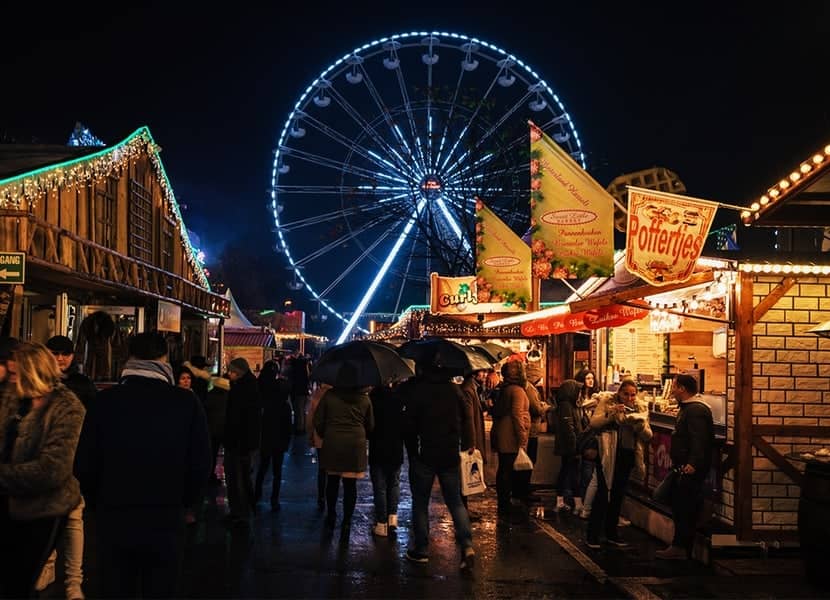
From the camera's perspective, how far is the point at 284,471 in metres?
14.5

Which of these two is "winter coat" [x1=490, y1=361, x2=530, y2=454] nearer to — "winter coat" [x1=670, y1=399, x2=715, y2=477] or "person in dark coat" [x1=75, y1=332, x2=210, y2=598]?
"winter coat" [x1=670, y1=399, x2=715, y2=477]

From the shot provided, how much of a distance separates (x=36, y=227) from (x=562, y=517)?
21.6 feet

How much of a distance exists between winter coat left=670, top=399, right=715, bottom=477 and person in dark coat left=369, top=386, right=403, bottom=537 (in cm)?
268

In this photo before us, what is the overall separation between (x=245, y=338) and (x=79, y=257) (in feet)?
66.1

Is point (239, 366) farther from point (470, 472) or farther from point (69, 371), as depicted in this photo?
point (470, 472)

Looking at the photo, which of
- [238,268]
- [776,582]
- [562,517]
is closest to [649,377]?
[562,517]

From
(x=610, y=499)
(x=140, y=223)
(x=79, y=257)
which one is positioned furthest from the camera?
(x=140, y=223)

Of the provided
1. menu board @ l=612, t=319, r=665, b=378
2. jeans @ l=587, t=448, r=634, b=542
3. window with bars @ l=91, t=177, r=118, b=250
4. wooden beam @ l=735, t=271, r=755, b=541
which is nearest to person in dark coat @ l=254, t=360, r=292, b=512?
jeans @ l=587, t=448, r=634, b=542

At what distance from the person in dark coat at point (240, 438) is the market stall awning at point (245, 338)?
68.9ft

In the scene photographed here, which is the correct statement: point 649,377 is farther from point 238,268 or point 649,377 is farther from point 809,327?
point 238,268

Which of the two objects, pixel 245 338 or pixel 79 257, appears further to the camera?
pixel 245 338

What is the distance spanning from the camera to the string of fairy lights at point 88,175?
9.69 metres

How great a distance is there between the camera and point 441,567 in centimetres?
765

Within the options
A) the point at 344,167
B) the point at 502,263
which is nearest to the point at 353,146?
the point at 344,167
